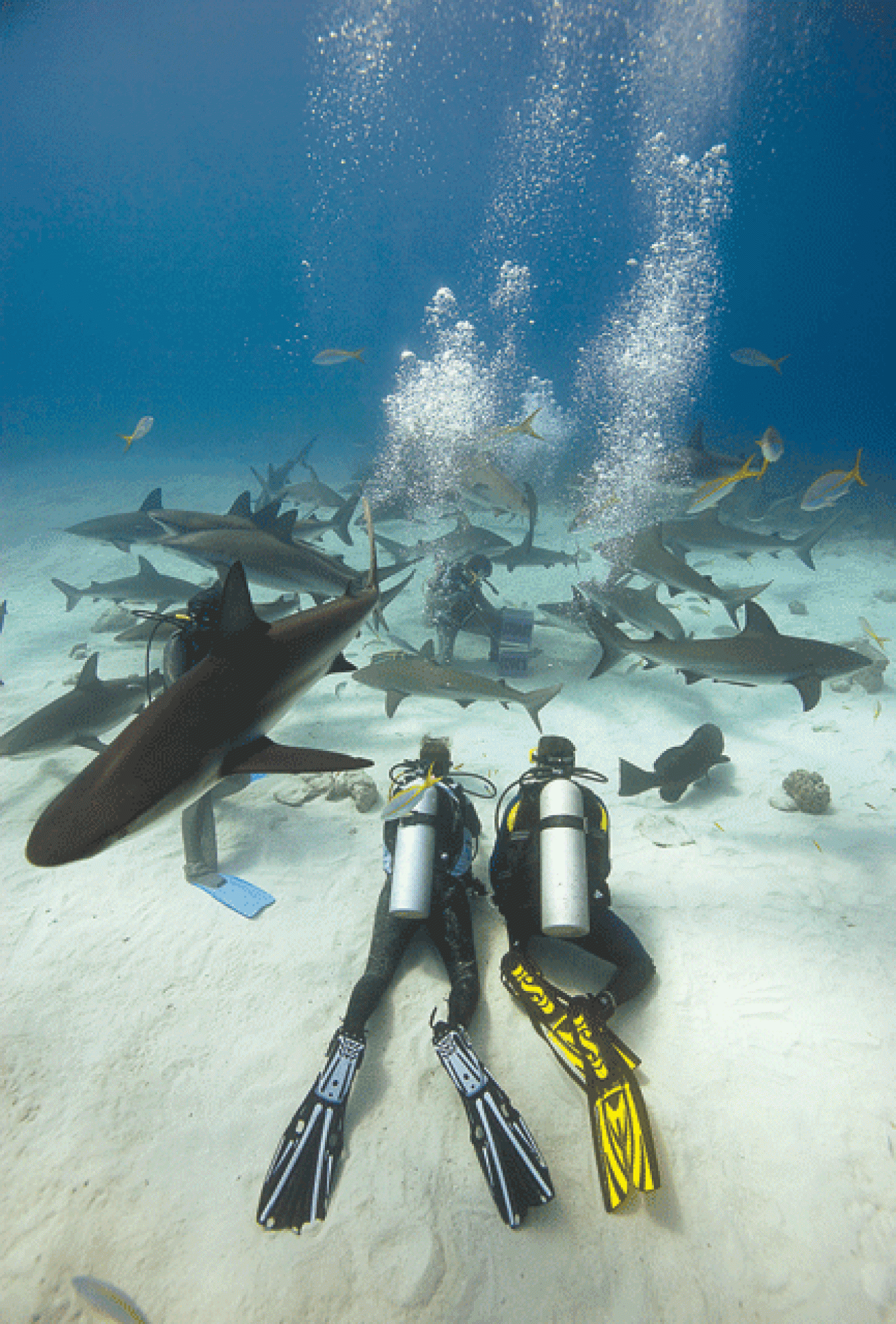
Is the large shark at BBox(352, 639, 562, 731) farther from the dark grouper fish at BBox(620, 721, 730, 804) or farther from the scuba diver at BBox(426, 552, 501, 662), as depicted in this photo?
the scuba diver at BBox(426, 552, 501, 662)

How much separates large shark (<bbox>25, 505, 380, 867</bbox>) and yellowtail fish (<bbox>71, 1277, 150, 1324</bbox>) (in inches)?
79.2

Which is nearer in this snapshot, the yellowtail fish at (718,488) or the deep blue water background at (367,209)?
the yellowtail fish at (718,488)

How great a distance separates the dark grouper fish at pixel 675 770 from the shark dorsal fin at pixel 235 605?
4.04 m

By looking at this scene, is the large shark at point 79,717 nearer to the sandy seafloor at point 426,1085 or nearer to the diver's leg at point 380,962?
the sandy seafloor at point 426,1085

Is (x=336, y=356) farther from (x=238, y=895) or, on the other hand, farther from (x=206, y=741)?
(x=206, y=741)

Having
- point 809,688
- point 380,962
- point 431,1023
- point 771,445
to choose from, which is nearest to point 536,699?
point 809,688

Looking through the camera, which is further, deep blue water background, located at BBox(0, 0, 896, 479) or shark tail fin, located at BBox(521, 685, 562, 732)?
deep blue water background, located at BBox(0, 0, 896, 479)

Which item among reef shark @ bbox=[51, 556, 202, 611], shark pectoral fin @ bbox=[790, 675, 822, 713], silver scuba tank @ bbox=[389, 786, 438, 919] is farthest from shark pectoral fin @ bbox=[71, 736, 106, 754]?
shark pectoral fin @ bbox=[790, 675, 822, 713]

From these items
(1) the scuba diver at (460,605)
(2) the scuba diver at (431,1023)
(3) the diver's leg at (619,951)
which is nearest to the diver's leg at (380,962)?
(2) the scuba diver at (431,1023)

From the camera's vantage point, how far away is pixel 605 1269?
7.34ft

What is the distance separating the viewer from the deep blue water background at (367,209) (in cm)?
4647

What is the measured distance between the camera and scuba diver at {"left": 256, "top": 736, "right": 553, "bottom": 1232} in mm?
2469

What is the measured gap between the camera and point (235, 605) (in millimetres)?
2115

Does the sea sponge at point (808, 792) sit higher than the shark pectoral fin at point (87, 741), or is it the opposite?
the shark pectoral fin at point (87, 741)
